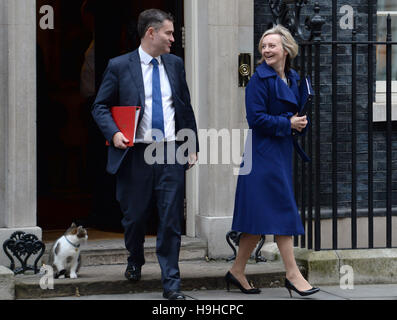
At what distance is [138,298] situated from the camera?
7.60 metres

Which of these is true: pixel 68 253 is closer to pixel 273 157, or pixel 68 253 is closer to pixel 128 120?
pixel 128 120

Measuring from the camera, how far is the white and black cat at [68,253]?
25.6 ft

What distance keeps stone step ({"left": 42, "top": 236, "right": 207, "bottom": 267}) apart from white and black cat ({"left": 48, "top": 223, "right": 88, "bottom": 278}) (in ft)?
1.57

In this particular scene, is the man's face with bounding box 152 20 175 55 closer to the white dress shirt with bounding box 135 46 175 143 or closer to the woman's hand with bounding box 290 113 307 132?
the white dress shirt with bounding box 135 46 175 143

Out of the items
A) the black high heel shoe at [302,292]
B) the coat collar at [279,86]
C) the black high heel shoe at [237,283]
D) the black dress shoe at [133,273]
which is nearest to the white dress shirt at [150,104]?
the coat collar at [279,86]

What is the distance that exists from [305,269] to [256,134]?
4.46ft

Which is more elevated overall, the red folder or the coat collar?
the coat collar

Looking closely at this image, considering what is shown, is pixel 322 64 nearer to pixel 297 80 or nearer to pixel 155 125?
A: pixel 297 80

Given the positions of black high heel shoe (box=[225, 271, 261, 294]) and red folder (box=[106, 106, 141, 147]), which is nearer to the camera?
red folder (box=[106, 106, 141, 147])

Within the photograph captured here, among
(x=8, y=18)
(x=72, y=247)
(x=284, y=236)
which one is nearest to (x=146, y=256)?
Result: (x=72, y=247)

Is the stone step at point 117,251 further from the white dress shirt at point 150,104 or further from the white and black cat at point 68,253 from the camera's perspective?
the white dress shirt at point 150,104

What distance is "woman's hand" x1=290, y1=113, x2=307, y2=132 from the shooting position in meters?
7.45

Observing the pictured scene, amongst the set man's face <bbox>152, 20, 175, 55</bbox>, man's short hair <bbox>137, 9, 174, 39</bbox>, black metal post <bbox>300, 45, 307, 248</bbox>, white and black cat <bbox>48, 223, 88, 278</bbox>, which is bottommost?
white and black cat <bbox>48, 223, 88, 278</bbox>

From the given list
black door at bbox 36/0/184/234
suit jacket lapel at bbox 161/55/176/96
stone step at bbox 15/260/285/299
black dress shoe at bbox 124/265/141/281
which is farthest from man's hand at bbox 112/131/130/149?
black door at bbox 36/0/184/234
